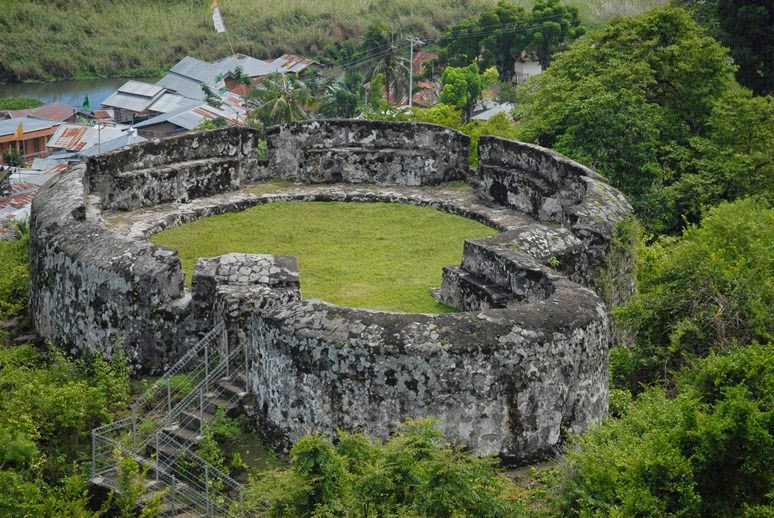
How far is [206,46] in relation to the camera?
77188 millimetres

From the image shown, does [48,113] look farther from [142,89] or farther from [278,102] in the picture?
[278,102]

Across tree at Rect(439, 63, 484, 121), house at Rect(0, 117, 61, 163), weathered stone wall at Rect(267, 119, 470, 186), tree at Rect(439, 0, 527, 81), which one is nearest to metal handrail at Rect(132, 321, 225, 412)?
weathered stone wall at Rect(267, 119, 470, 186)

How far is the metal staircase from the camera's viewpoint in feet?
42.8

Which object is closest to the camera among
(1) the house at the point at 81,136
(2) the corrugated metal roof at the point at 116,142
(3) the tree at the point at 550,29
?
(2) the corrugated metal roof at the point at 116,142

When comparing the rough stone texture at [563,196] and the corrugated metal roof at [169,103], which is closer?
the rough stone texture at [563,196]

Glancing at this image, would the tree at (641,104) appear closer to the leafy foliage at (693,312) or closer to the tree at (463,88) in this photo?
the leafy foliage at (693,312)

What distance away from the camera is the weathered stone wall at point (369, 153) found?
21.8m

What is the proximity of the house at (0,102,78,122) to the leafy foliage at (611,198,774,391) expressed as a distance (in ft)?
162

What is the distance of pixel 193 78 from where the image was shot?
6762cm

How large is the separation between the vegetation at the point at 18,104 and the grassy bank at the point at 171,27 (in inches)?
208

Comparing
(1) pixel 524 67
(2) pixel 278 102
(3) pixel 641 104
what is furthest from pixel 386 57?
(3) pixel 641 104

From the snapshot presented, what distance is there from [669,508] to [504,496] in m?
1.56

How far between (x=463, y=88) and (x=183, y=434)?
151 feet

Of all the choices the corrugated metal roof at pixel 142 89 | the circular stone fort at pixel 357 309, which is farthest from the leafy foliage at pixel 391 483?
the corrugated metal roof at pixel 142 89
